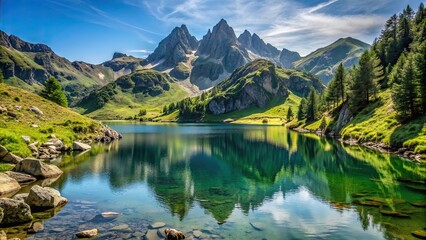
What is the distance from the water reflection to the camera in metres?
32.9

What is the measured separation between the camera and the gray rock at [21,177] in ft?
141

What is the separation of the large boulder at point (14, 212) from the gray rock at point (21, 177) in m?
16.8

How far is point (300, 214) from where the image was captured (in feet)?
112

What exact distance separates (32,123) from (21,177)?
40.7 m

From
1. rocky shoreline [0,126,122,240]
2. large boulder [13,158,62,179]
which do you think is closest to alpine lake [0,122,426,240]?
rocky shoreline [0,126,122,240]

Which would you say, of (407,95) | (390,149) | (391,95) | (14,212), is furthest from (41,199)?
(391,95)

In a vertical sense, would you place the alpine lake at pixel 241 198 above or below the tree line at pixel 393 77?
below

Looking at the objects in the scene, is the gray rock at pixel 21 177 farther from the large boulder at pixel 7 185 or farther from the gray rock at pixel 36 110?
the gray rock at pixel 36 110

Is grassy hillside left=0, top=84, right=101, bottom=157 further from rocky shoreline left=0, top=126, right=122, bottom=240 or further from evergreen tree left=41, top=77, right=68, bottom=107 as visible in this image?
evergreen tree left=41, top=77, right=68, bottom=107

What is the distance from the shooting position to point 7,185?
38.6 meters

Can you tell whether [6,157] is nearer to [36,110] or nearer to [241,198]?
[241,198]

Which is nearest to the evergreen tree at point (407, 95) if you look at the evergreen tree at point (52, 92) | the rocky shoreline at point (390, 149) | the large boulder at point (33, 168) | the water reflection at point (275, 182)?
the rocky shoreline at point (390, 149)

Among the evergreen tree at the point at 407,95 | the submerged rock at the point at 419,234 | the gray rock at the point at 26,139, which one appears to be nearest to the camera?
the submerged rock at the point at 419,234

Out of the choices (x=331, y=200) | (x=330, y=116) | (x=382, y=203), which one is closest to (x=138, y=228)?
(x=331, y=200)
